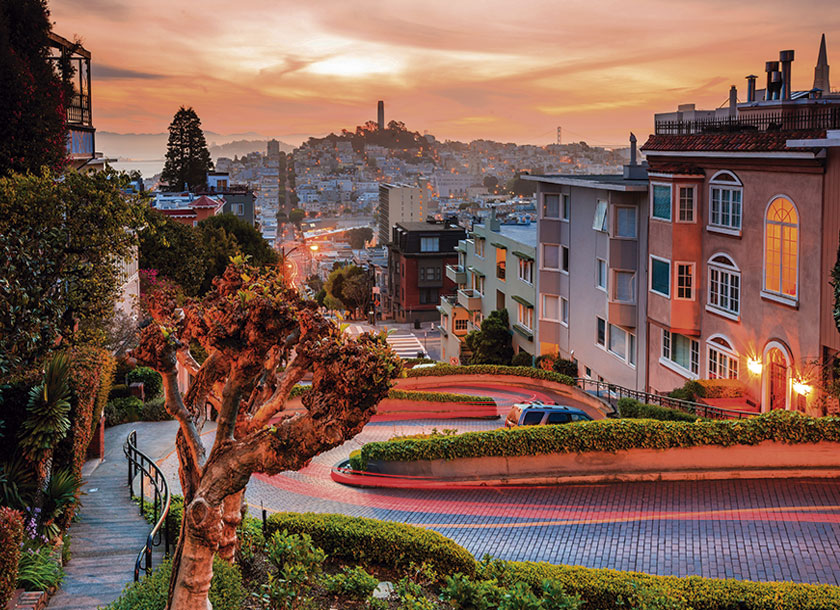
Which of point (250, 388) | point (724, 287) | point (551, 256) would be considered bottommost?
point (724, 287)

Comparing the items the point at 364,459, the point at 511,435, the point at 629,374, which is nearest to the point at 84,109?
the point at 364,459

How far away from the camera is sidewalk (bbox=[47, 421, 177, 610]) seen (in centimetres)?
1277

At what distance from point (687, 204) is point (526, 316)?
19368 millimetres

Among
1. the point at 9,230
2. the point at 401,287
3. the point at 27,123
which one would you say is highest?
the point at 27,123

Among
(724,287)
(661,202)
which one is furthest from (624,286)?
(724,287)

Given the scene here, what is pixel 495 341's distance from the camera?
5225cm

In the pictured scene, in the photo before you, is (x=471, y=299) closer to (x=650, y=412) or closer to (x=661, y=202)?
(x=661, y=202)

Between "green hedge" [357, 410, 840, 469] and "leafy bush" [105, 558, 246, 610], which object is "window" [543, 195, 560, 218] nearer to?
"green hedge" [357, 410, 840, 469]

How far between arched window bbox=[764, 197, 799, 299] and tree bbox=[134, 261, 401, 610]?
1919cm

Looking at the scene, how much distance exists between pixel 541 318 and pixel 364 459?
2484 cm

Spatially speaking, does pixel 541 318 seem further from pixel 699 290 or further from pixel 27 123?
pixel 27 123

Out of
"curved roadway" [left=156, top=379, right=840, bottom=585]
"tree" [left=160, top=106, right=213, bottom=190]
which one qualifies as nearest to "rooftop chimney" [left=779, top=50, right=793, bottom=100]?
"curved roadway" [left=156, top=379, right=840, bottom=585]

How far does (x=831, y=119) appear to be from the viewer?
2517 centimetres

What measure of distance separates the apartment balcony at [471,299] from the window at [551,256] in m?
14.3
